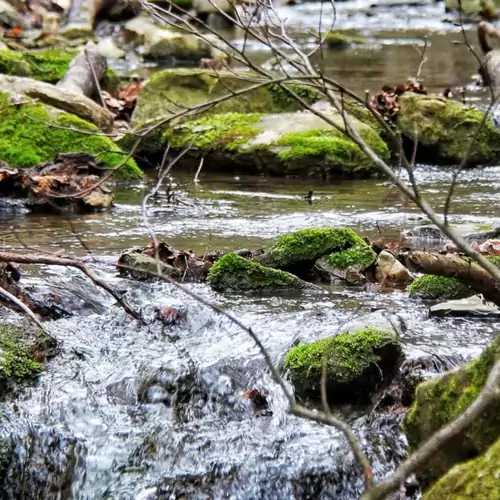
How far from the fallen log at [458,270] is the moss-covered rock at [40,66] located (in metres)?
9.12

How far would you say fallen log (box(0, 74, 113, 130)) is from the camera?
934cm

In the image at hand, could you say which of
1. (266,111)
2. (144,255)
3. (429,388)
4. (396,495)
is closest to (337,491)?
(396,495)

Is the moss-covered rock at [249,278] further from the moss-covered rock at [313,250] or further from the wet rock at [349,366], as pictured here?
the wet rock at [349,366]

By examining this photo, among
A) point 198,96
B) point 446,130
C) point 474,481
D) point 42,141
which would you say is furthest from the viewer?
point 198,96

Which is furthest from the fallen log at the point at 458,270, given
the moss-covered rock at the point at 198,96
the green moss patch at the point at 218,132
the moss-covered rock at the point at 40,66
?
the moss-covered rock at the point at 40,66

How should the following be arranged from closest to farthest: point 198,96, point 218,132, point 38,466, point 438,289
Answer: point 38,466 < point 438,289 < point 218,132 < point 198,96

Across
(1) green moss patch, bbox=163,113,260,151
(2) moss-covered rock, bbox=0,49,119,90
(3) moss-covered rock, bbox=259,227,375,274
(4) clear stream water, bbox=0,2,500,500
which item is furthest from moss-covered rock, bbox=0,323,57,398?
(2) moss-covered rock, bbox=0,49,119,90

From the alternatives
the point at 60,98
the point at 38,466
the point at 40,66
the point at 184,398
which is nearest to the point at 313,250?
the point at 184,398

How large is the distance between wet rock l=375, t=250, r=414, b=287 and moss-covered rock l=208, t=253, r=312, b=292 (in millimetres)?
429

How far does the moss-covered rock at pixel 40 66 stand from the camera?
11672 millimetres

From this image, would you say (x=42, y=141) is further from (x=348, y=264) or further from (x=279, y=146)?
(x=348, y=264)

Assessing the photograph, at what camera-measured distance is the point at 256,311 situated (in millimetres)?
4738

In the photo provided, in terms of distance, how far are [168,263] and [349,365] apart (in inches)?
76.5

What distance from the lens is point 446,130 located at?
29.8ft
